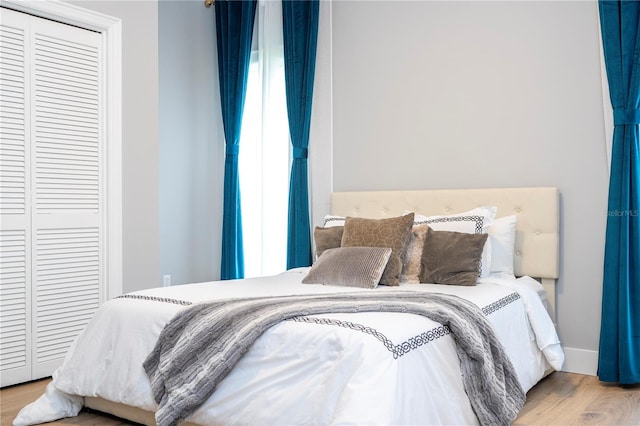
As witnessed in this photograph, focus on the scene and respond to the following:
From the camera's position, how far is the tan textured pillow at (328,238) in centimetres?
365

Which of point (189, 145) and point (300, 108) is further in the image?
point (189, 145)

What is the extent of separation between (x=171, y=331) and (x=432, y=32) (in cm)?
265

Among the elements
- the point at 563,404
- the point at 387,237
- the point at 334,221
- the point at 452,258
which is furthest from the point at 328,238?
the point at 563,404

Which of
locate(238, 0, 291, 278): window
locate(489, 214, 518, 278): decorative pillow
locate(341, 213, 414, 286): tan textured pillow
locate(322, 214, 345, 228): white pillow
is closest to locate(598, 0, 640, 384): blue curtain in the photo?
locate(489, 214, 518, 278): decorative pillow

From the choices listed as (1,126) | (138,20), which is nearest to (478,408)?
(1,126)

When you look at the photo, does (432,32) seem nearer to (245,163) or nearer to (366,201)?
(366,201)

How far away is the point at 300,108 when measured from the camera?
4547 mm

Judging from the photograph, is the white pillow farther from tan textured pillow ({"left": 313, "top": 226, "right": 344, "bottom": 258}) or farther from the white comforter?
the white comforter

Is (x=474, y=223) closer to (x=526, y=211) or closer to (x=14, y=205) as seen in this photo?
(x=526, y=211)

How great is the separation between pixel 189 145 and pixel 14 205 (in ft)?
5.93

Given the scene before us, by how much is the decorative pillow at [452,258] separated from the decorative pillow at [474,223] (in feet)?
0.37

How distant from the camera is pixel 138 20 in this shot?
153 inches

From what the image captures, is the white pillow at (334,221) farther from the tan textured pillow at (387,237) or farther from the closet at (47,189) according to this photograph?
the closet at (47,189)

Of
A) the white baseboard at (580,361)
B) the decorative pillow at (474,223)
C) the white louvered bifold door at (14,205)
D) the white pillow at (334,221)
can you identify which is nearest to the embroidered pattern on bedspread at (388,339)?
the decorative pillow at (474,223)
